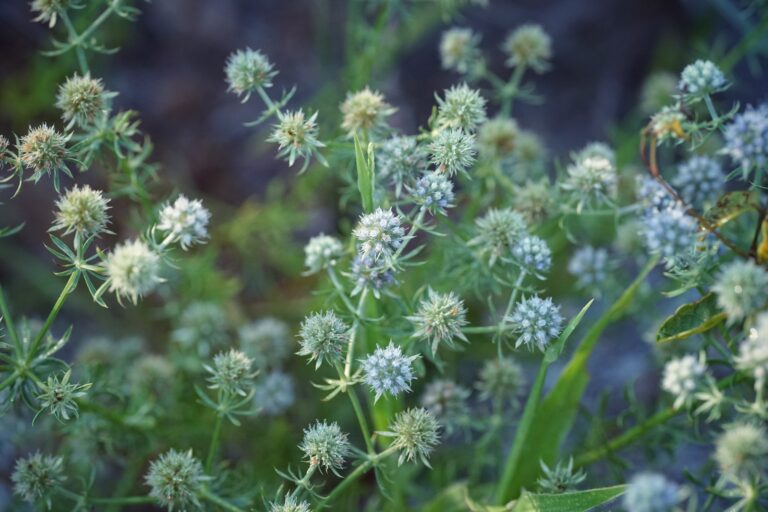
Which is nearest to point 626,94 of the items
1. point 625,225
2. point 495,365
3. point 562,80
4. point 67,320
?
point 562,80

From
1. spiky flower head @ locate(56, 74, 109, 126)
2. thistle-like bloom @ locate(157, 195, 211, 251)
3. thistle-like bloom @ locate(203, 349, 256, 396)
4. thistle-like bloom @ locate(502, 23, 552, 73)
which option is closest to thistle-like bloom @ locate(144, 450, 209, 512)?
thistle-like bloom @ locate(203, 349, 256, 396)

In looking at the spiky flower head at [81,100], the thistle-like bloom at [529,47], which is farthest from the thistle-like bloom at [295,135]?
the thistle-like bloom at [529,47]

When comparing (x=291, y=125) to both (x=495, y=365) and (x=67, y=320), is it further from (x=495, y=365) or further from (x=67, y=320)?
(x=67, y=320)

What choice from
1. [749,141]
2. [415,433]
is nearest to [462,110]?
[749,141]

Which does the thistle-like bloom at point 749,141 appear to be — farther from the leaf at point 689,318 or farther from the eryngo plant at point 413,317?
the leaf at point 689,318

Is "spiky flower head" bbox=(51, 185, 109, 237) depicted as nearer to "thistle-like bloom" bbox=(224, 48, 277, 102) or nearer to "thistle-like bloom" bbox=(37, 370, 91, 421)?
"thistle-like bloom" bbox=(37, 370, 91, 421)

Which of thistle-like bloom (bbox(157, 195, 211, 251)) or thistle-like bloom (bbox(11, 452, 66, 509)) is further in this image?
thistle-like bloom (bbox(11, 452, 66, 509))

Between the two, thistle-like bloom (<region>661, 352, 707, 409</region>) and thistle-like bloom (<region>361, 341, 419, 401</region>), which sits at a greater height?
thistle-like bloom (<region>361, 341, 419, 401</region>)
